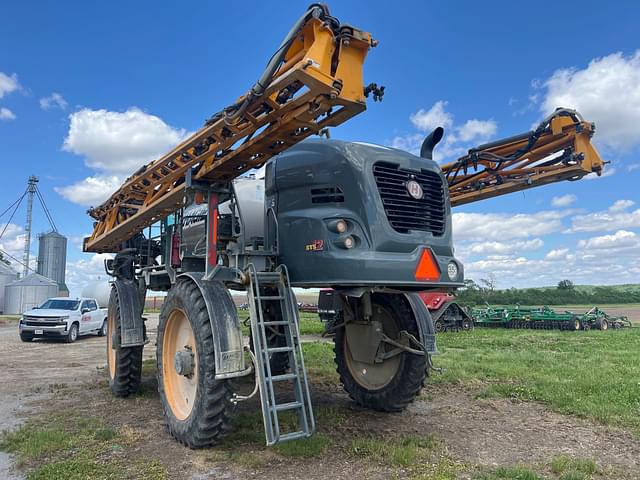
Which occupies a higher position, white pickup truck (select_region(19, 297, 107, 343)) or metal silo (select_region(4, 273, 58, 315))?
metal silo (select_region(4, 273, 58, 315))

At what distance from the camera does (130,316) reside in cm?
701

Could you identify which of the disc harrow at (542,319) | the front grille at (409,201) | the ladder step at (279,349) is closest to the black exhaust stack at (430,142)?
the front grille at (409,201)

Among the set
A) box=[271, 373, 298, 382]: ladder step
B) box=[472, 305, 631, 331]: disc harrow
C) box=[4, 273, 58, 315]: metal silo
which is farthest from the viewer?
box=[4, 273, 58, 315]: metal silo

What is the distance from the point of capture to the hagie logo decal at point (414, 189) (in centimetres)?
512

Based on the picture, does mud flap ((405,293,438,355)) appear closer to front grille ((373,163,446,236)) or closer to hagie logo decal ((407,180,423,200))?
front grille ((373,163,446,236))

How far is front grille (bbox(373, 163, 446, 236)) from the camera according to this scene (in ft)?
16.3

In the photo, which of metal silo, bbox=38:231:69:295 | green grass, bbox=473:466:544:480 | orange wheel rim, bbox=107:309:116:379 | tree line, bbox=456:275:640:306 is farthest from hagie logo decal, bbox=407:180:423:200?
metal silo, bbox=38:231:69:295

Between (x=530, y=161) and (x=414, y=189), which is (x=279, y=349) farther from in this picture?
(x=530, y=161)

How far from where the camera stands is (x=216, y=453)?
15.1ft

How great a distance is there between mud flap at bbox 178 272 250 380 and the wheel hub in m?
0.57

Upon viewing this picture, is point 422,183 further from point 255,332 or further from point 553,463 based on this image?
point 553,463

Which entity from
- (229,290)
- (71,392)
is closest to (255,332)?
(229,290)

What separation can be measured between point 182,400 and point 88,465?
1179 mm

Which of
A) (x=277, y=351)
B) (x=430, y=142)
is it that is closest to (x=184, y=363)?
(x=277, y=351)
